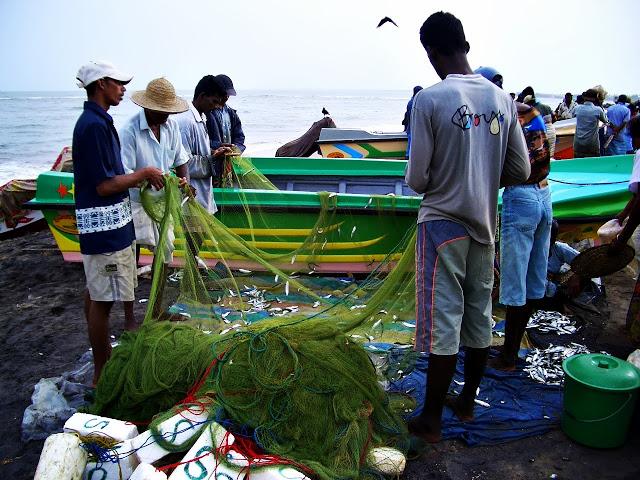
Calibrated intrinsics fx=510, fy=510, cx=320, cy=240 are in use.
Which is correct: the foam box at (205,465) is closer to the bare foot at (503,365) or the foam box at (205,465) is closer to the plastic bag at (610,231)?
the bare foot at (503,365)

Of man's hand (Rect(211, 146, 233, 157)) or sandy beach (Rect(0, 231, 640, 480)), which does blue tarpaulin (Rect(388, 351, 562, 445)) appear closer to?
sandy beach (Rect(0, 231, 640, 480))

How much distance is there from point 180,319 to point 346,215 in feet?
8.39

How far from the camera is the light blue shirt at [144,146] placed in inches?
172

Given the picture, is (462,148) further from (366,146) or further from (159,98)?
(366,146)

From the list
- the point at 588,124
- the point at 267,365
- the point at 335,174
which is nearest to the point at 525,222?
the point at 267,365

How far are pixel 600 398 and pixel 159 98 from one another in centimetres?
398

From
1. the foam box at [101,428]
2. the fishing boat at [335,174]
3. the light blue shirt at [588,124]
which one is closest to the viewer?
the foam box at [101,428]

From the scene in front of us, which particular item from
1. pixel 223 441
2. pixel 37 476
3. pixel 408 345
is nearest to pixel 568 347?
pixel 408 345

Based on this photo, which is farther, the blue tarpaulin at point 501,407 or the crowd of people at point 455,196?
the blue tarpaulin at point 501,407

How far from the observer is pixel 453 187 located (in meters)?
2.92

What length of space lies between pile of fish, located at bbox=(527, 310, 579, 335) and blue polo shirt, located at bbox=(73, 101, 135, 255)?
388cm

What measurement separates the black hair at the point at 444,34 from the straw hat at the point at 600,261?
2649 millimetres

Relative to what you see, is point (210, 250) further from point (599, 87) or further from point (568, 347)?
point (599, 87)


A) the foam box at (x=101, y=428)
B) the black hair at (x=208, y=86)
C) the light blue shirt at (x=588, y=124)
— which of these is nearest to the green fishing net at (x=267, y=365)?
the foam box at (x=101, y=428)
